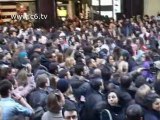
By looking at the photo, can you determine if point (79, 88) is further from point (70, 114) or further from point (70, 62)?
point (70, 62)

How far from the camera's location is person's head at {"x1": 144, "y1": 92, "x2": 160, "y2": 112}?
670 centimetres

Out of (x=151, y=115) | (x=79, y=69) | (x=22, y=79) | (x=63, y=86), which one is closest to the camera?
(x=151, y=115)

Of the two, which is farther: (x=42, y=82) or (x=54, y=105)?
(x=42, y=82)

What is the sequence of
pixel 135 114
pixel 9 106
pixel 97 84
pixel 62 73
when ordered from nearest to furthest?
pixel 135 114 < pixel 9 106 < pixel 97 84 < pixel 62 73

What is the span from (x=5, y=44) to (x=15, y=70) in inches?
176

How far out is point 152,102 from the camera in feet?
22.1

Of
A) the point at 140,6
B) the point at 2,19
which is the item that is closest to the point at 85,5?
the point at 140,6

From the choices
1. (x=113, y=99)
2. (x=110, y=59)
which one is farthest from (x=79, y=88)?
(x=110, y=59)

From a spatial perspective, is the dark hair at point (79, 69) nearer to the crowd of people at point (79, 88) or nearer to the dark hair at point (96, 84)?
the crowd of people at point (79, 88)

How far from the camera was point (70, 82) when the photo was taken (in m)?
8.23

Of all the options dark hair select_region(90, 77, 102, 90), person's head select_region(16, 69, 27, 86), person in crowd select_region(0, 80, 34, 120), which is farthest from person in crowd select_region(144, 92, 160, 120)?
person's head select_region(16, 69, 27, 86)

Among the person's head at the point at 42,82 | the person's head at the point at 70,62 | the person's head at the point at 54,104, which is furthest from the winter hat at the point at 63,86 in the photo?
the person's head at the point at 70,62

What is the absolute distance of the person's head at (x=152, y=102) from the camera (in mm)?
6703

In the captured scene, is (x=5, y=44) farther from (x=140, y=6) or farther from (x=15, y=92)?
(x=140, y=6)
